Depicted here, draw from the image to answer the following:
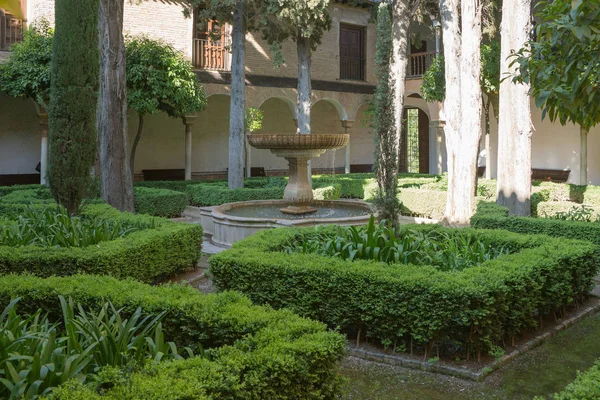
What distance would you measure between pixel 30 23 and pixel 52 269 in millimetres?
12144

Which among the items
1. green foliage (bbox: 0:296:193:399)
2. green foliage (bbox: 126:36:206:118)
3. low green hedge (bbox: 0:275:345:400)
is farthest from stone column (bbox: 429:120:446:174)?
green foliage (bbox: 0:296:193:399)

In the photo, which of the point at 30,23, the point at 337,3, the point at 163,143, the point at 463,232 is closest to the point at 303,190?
the point at 463,232

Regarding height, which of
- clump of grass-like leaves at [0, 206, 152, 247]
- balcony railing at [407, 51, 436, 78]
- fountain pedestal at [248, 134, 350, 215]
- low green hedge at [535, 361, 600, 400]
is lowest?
low green hedge at [535, 361, 600, 400]

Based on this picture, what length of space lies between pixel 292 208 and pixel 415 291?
6.11m

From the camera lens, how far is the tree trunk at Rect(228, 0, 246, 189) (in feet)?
52.9

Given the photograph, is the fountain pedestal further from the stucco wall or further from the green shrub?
the stucco wall

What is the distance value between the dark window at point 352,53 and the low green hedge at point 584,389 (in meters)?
21.2

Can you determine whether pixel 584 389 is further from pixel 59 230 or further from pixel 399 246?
pixel 59 230

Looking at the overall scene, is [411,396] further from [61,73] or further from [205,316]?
[61,73]

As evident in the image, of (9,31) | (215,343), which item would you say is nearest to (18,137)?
(9,31)

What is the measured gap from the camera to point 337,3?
74.2 feet

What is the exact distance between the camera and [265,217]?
10.6 m

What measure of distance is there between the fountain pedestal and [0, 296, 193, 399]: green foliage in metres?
6.59

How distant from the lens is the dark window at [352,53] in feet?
77.3
